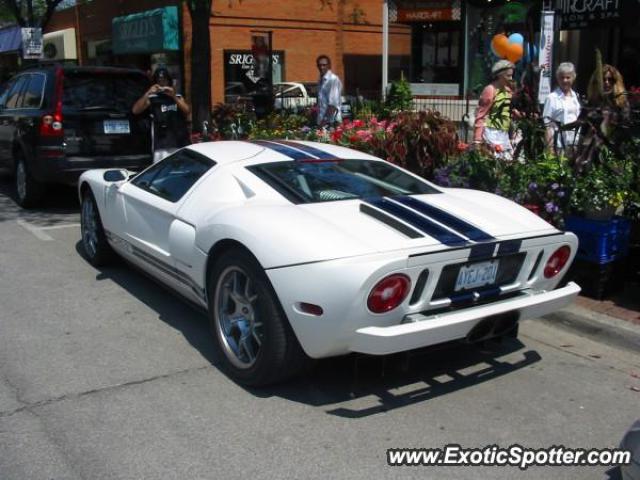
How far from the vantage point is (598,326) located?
4816 millimetres

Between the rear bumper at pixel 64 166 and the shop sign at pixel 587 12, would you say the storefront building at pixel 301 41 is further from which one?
the rear bumper at pixel 64 166

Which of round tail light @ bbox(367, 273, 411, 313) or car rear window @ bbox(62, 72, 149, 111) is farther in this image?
car rear window @ bbox(62, 72, 149, 111)

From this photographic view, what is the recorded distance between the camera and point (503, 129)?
6.83 metres

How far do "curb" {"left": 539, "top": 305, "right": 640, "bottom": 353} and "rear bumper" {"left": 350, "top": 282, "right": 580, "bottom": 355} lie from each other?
1123mm

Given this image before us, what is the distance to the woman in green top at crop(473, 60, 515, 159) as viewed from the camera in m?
6.76

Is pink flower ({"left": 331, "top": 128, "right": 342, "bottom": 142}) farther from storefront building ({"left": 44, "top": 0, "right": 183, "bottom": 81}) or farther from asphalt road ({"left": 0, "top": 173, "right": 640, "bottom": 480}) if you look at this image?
storefront building ({"left": 44, "top": 0, "right": 183, "bottom": 81})

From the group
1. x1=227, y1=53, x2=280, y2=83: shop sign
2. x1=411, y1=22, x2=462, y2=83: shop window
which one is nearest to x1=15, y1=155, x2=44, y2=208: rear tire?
x1=411, y1=22, x2=462, y2=83: shop window

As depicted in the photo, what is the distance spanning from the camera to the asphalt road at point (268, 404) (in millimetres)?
3227

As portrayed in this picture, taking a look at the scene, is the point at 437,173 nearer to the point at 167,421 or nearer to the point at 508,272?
the point at 508,272

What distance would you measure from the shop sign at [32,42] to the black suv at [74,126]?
1019cm

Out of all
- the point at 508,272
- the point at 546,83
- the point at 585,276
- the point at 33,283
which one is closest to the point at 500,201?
the point at 508,272

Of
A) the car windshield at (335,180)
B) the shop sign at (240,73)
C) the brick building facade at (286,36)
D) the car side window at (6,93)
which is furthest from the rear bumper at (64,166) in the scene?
the shop sign at (240,73)

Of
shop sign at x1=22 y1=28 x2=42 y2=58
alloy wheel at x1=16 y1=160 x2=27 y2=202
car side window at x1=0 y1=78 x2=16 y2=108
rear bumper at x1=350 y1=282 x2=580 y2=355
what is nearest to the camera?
rear bumper at x1=350 y1=282 x2=580 y2=355

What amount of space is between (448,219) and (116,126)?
240 inches
